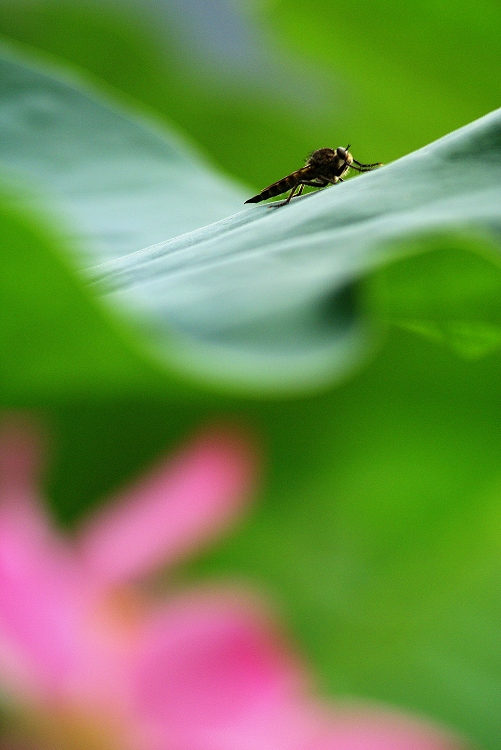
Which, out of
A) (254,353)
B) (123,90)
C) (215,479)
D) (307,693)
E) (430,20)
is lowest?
(254,353)

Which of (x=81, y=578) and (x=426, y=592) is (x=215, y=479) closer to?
(x=81, y=578)

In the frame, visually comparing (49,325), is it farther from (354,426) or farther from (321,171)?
(354,426)

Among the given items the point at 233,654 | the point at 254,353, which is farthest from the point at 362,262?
the point at 233,654

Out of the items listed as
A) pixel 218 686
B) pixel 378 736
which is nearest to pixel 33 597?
pixel 218 686

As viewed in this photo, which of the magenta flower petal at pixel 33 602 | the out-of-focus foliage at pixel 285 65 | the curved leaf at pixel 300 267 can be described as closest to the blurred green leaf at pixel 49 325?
the curved leaf at pixel 300 267

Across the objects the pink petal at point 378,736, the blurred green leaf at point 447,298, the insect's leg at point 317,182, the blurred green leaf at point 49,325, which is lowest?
the blurred green leaf at point 49,325

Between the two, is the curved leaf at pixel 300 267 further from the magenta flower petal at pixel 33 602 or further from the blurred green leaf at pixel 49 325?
the magenta flower petal at pixel 33 602
